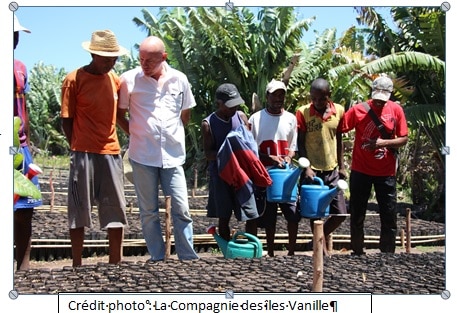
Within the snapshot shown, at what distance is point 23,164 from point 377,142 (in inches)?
102

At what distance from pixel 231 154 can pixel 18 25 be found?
5.39ft

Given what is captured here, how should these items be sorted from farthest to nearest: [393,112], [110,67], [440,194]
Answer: [440,194] → [393,112] → [110,67]

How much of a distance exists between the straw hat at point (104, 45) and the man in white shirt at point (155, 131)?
0.57 ft

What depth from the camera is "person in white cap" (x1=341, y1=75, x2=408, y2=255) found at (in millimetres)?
5164

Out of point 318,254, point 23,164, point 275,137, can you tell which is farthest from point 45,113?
point 318,254

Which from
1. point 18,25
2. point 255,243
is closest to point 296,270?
point 255,243

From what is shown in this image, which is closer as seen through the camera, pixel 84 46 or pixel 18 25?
pixel 18 25

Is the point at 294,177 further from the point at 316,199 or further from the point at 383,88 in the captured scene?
the point at 383,88

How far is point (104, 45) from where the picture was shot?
4379 mm

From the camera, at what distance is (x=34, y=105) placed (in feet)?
82.5

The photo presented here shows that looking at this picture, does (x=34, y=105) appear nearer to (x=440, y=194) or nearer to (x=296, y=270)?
(x=440, y=194)

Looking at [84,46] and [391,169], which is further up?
[84,46]

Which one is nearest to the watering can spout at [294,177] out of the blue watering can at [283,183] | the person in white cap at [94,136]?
the blue watering can at [283,183]

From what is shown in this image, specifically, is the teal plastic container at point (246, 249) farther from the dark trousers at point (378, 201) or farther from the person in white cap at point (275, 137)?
the dark trousers at point (378, 201)
